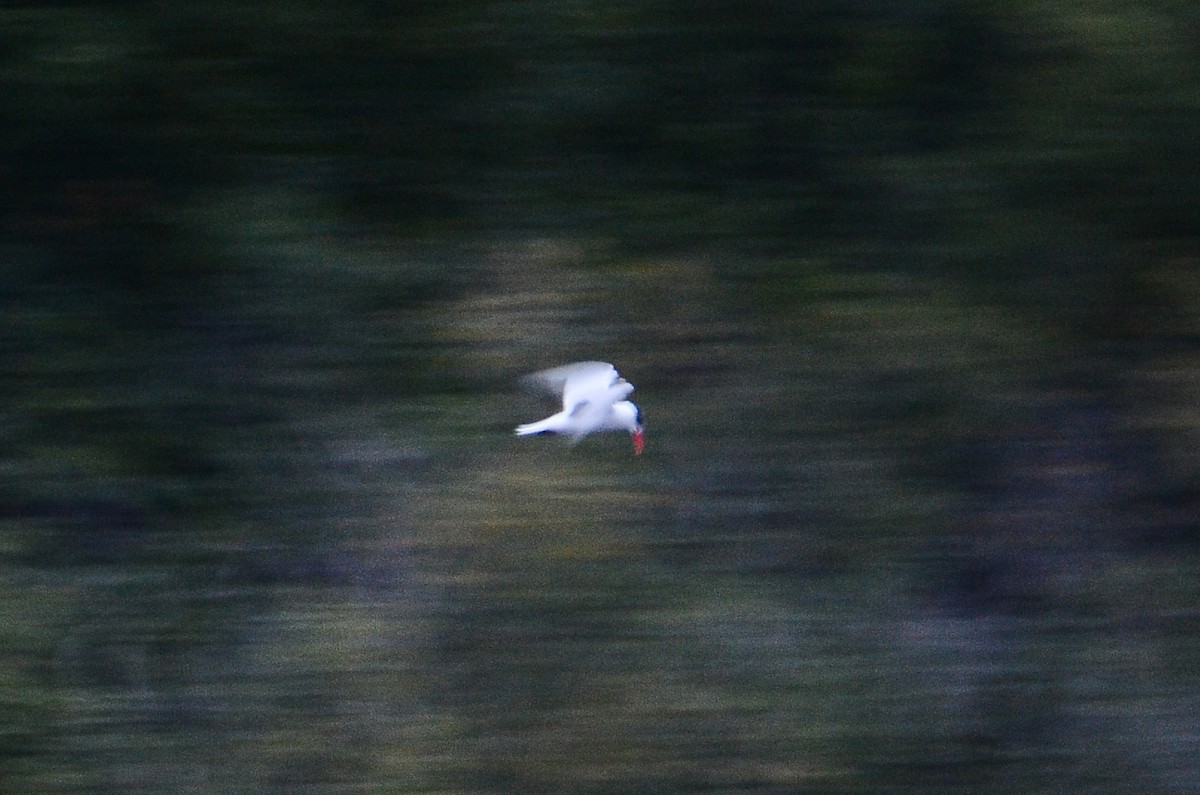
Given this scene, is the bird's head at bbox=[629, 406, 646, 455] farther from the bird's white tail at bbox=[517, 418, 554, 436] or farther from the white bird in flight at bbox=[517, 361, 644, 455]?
the bird's white tail at bbox=[517, 418, 554, 436]

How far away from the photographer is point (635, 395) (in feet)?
13.9

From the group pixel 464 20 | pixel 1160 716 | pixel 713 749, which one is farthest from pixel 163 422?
pixel 1160 716

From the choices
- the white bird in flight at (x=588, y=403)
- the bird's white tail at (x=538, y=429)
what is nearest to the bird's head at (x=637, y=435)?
the white bird in flight at (x=588, y=403)

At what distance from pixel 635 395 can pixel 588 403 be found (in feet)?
0.60

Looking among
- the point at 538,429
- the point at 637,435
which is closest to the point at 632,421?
the point at 637,435

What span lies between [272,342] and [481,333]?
53 centimetres

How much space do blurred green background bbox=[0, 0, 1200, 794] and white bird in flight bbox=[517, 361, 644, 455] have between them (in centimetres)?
5

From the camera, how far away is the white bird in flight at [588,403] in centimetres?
409

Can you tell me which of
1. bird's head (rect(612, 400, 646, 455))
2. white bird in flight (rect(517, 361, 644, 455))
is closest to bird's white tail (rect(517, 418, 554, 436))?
white bird in flight (rect(517, 361, 644, 455))

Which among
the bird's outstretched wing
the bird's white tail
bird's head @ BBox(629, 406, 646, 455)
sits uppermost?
the bird's outstretched wing

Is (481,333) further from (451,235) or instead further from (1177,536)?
(1177,536)

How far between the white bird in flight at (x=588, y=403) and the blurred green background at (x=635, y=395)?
5 cm

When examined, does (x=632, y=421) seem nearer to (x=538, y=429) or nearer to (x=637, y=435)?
(x=637, y=435)

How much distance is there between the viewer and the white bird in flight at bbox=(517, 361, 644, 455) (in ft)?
13.4
